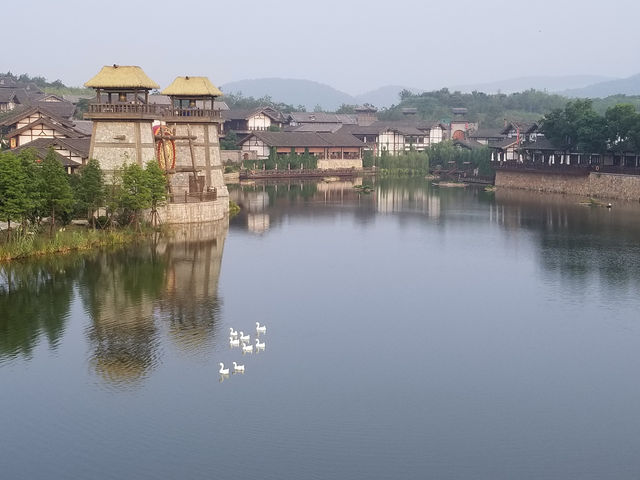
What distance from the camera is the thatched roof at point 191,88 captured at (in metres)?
48.1

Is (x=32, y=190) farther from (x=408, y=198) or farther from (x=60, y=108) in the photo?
(x=60, y=108)

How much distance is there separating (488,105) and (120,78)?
11588cm

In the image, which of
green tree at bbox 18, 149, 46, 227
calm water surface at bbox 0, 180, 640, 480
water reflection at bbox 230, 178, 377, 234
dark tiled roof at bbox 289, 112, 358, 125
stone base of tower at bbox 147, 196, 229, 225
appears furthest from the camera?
dark tiled roof at bbox 289, 112, 358, 125

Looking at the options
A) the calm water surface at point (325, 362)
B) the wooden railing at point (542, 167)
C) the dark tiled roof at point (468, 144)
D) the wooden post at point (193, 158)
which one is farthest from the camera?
Result: the dark tiled roof at point (468, 144)

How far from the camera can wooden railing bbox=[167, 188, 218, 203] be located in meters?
46.1

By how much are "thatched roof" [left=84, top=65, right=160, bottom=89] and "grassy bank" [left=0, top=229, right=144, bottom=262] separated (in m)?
7.43

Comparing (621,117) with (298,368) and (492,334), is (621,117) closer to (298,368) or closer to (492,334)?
(492,334)

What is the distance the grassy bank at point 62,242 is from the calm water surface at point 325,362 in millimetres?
932

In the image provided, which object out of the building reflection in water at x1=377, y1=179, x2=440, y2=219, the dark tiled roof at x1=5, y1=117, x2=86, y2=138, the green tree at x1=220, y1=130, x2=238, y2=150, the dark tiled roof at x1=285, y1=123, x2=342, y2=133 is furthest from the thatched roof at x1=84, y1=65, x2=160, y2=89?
the dark tiled roof at x1=285, y1=123, x2=342, y2=133

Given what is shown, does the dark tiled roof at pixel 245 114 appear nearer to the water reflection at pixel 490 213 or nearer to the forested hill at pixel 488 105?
the water reflection at pixel 490 213

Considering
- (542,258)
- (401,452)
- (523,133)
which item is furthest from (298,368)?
(523,133)

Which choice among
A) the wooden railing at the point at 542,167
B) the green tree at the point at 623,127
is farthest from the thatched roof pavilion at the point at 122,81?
the wooden railing at the point at 542,167

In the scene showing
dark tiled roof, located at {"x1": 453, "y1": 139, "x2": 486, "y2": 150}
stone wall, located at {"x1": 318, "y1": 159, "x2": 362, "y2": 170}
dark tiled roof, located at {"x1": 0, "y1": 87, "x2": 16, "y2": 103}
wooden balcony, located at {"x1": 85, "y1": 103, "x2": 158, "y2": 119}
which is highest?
dark tiled roof, located at {"x1": 0, "y1": 87, "x2": 16, "y2": 103}

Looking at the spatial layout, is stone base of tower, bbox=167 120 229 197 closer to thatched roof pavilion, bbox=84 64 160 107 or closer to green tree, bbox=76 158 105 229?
thatched roof pavilion, bbox=84 64 160 107
